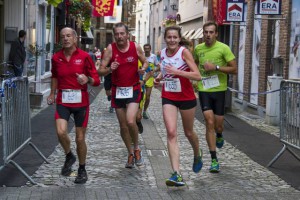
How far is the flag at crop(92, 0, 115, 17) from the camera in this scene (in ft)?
99.1

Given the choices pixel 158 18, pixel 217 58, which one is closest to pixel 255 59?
pixel 217 58

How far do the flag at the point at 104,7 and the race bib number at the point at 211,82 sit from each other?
22.1 m

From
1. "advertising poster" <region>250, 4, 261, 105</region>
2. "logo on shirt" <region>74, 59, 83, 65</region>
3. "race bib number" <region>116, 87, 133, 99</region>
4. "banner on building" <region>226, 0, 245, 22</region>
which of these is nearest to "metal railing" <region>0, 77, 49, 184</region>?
"logo on shirt" <region>74, 59, 83, 65</region>

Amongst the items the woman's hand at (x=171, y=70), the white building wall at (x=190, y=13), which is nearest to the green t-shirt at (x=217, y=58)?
the woman's hand at (x=171, y=70)

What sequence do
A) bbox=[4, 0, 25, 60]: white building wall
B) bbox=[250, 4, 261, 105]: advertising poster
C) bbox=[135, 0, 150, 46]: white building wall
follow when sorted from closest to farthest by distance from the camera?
bbox=[250, 4, 261, 105]: advertising poster
bbox=[4, 0, 25, 60]: white building wall
bbox=[135, 0, 150, 46]: white building wall

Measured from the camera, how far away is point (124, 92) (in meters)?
8.16

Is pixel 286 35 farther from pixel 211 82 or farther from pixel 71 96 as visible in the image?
pixel 71 96

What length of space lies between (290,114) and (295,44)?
6.07 metres

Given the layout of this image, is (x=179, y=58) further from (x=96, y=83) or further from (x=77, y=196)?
(x=77, y=196)

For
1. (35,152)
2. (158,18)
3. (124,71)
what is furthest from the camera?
(158,18)

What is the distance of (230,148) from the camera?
34.3 ft

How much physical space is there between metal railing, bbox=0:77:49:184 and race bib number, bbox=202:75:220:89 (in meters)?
2.33

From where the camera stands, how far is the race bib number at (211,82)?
27.7ft

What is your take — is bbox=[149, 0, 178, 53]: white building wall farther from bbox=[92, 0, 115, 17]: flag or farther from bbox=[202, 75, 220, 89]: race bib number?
bbox=[202, 75, 220, 89]: race bib number
